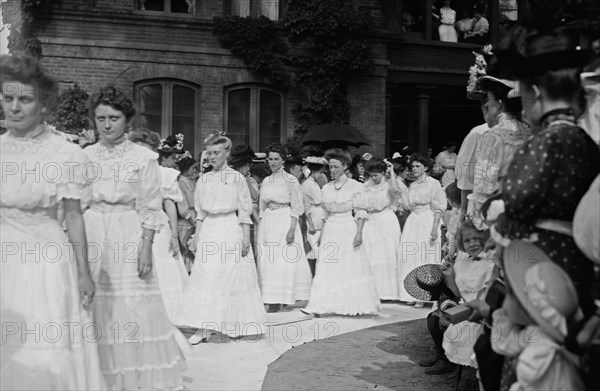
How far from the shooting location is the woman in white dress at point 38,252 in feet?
14.2

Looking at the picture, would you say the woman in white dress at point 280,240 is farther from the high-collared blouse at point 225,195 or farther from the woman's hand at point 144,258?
the woman's hand at point 144,258

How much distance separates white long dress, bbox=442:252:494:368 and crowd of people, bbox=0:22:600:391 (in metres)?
0.01

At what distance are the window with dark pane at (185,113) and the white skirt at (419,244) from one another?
8068mm

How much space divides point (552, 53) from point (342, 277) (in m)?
6.55

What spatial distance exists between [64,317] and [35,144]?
3.53 ft

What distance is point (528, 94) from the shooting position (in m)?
3.55

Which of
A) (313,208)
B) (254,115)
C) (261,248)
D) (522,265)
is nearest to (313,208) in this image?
(313,208)

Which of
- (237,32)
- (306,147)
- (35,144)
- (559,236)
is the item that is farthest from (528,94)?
(237,32)

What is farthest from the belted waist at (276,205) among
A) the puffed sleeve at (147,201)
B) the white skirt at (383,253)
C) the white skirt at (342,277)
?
the puffed sleeve at (147,201)

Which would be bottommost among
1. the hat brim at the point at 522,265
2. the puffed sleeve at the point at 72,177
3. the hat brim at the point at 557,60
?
the hat brim at the point at 522,265

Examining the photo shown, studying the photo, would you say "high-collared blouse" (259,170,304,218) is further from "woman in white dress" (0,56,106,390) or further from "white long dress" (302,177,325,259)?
"woman in white dress" (0,56,106,390)

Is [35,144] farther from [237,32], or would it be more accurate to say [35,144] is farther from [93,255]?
[237,32]

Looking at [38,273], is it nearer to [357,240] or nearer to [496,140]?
[496,140]

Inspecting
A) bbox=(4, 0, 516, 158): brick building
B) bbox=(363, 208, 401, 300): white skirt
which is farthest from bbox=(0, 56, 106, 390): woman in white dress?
bbox=(4, 0, 516, 158): brick building
